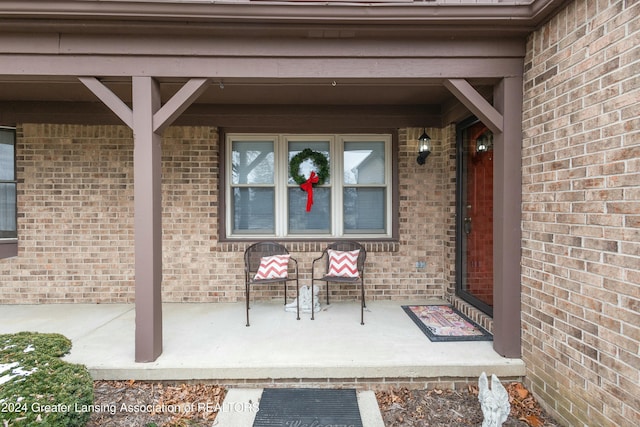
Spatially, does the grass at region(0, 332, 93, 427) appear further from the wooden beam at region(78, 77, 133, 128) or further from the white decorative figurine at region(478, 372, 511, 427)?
the white decorative figurine at region(478, 372, 511, 427)

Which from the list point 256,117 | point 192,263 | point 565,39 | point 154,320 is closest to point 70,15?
point 256,117

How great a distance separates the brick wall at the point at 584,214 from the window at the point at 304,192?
1901mm

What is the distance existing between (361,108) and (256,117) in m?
1.30

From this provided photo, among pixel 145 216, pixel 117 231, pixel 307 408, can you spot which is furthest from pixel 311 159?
pixel 307 408

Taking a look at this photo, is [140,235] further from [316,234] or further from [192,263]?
[316,234]

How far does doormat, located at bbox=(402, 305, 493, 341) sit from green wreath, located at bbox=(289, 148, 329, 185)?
75.1 inches

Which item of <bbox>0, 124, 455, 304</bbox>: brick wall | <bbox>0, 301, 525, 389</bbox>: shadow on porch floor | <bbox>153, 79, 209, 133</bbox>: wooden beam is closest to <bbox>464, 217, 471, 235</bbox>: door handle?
<bbox>0, 124, 455, 304</bbox>: brick wall

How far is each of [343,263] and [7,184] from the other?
4.28m

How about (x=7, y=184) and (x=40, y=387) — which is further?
(x=7, y=184)

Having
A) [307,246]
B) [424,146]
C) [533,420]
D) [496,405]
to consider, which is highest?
[424,146]

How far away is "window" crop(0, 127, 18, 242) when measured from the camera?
159 inches

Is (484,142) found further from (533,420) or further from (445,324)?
(533,420)

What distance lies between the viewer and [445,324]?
3221mm

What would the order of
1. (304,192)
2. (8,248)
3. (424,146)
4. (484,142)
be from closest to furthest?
(484,142)
(424,146)
(8,248)
(304,192)
